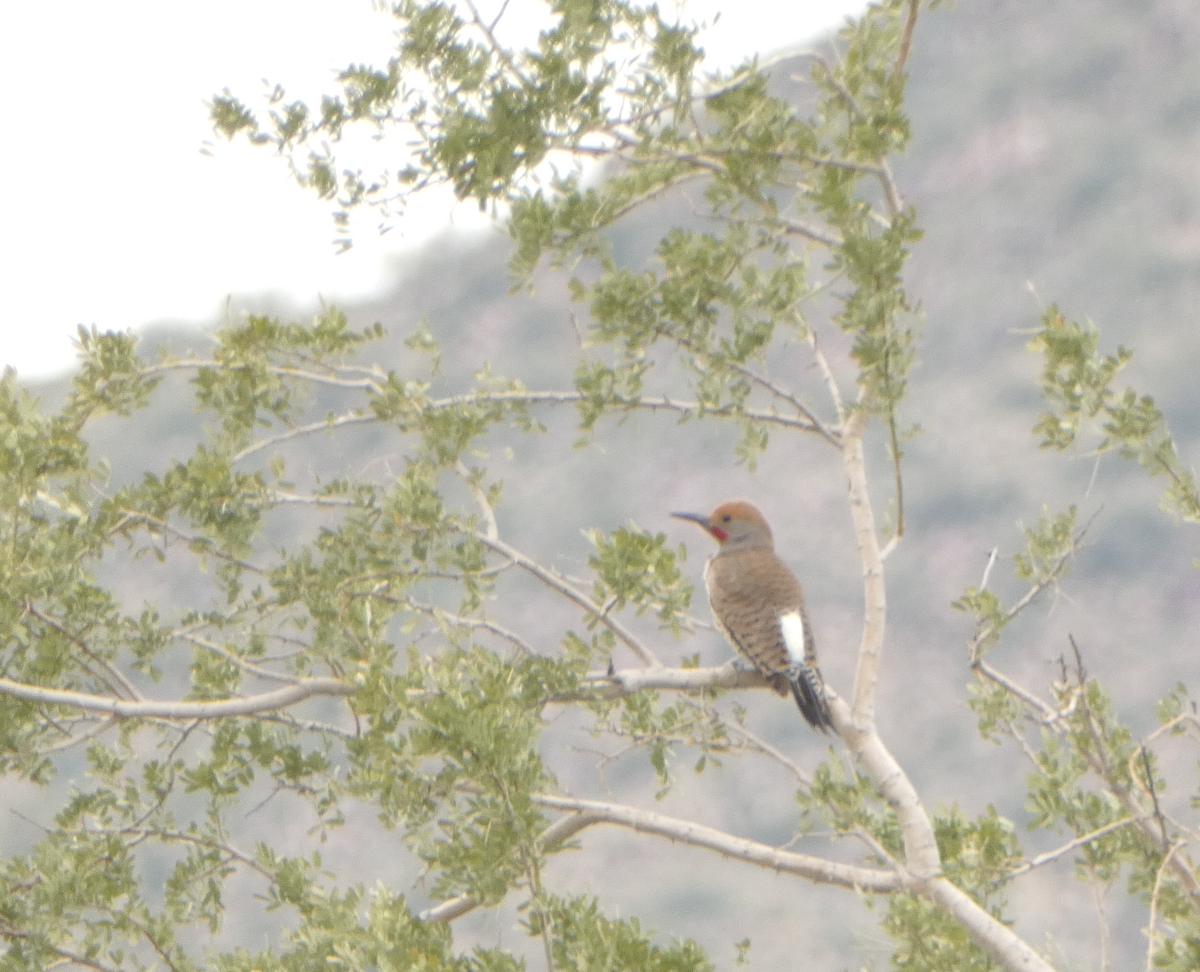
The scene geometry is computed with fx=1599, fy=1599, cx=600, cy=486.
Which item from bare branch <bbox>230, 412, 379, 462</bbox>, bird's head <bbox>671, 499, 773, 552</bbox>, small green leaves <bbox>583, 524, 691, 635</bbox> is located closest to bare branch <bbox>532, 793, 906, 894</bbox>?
small green leaves <bbox>583, 524, 691, 635</bbox>

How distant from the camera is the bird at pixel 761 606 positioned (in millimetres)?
6695

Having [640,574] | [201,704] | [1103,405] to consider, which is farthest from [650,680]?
[1103,405]

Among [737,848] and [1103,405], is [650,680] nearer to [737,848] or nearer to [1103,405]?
[737,848]

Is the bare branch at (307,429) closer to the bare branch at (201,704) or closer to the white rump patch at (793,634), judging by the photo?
the bare branch at (201,704)

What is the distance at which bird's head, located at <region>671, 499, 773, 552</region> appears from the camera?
867 cm

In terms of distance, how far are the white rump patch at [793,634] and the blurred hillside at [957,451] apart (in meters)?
6.30

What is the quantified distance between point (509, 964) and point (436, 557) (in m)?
2.03

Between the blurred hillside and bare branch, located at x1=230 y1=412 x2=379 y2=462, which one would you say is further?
the blurred hillside

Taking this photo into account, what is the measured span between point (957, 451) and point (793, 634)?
2219 centimetres

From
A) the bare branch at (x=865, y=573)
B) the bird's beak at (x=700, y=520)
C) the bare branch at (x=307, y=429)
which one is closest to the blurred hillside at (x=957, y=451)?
the bird's beak at (x=700, y=520)

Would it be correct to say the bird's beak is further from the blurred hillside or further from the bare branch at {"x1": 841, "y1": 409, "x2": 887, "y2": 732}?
the blurred hillside

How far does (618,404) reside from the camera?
19.7 feet

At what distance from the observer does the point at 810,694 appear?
6664mm

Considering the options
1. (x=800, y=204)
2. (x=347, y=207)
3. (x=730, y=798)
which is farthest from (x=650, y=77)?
(x=730, y=798)
